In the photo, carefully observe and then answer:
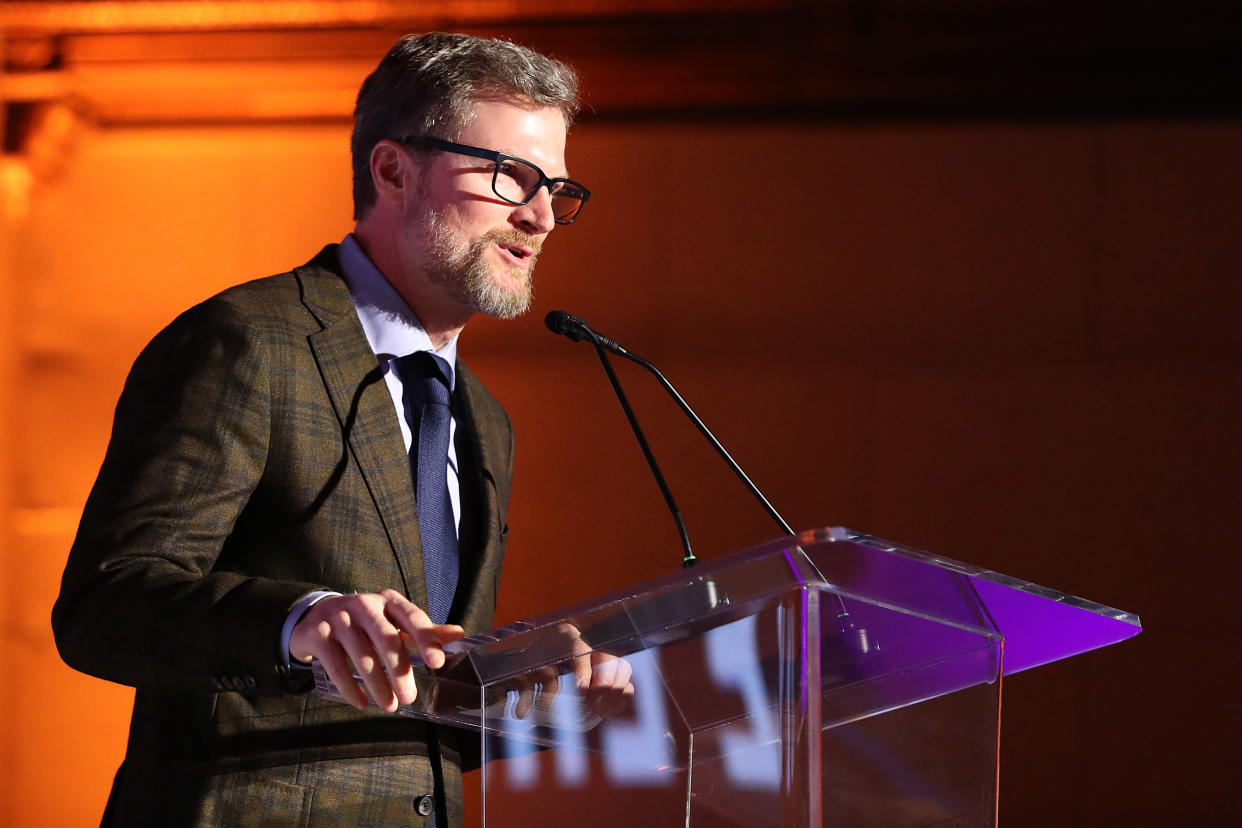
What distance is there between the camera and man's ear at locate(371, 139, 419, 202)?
173 centimetres

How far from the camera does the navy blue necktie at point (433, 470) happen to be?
1.56 m

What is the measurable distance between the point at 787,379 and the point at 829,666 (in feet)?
7.55

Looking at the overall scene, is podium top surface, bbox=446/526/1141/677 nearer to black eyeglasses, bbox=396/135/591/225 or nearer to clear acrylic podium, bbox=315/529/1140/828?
clear acrylic podium, bbox=315/529/1140/828

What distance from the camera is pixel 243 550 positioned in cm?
141

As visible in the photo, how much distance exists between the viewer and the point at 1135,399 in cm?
307

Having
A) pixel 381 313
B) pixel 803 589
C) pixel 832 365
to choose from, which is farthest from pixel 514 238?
pixel 832 365

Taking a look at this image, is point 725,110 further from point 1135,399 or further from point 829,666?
point 829,666

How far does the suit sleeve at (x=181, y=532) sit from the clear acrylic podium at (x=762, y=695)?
23 cm

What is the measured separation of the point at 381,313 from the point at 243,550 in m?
0.40

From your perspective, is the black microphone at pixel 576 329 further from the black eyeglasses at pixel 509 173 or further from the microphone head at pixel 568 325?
the black eyeglasses at pixel 509 173

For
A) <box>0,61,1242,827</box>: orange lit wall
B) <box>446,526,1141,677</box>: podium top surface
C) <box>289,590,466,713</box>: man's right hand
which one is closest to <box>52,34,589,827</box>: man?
<box>289,590,466,713</box>: man's right hand

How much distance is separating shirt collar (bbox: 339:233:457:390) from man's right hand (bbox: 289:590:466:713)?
0.65m

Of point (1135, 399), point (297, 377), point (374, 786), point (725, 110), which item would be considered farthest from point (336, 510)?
point (1135, 399)

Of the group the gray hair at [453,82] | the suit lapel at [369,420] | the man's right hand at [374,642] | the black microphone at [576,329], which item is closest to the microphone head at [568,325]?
the black microphone at [576,329]
